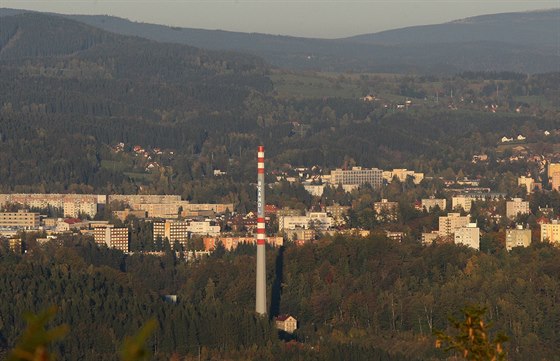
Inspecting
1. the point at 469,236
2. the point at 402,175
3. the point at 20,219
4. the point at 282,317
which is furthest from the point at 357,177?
the point at 282,317

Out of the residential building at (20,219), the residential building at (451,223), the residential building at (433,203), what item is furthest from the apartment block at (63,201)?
the residential building at (451,223)

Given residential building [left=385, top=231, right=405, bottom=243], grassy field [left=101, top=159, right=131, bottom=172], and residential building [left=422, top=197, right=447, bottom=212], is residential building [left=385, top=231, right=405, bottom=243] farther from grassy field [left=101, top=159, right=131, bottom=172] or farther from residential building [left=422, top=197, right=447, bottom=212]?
grassy field [left=101, top=159, right=131, bottom=172]

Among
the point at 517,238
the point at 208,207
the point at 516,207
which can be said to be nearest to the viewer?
the point at 517,238

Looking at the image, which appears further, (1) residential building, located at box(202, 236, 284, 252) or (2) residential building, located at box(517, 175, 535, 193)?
(2) residential building, located at box(517, 175, 535, 193)

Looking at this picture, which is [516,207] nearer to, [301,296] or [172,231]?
[172,231]

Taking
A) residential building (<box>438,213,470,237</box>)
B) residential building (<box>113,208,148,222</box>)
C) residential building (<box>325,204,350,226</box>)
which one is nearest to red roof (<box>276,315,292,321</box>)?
residential building (<box>438,213,470,237</box>)

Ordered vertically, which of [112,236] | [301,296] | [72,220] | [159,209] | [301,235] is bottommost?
[159,209]
